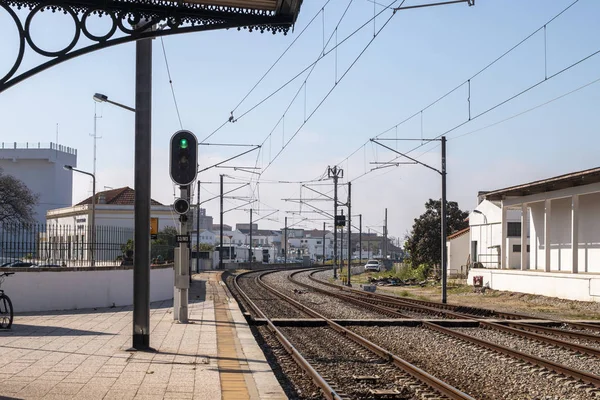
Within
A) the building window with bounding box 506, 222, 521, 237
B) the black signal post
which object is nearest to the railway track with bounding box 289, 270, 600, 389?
the black signal post

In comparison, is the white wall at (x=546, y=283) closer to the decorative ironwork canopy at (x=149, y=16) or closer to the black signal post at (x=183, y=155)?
the black signal post at (x=183, y=155)

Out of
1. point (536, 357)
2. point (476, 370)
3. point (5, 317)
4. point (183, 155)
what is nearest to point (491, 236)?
point (183, 155)

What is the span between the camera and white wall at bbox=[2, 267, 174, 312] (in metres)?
19.1

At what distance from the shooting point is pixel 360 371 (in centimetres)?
1200

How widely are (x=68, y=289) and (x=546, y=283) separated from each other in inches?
846

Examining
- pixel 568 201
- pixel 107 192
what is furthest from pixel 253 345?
pixel 107 192

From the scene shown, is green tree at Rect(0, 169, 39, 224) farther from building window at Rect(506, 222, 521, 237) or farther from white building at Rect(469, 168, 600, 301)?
building window at Rect(506, 222, 521, 237)

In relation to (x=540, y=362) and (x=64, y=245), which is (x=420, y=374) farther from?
(x=64, y=245)

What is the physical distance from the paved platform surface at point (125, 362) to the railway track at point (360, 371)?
84cm

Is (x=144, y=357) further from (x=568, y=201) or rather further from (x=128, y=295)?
(x=568, y=201)

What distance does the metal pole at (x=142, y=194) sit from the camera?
41.1ft

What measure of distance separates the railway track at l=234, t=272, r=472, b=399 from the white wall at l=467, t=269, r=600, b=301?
50.9 feet

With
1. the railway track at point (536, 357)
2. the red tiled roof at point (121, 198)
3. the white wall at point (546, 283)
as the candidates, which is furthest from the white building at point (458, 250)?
the railway track at point (536, 357)

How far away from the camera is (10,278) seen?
61.9 feet
